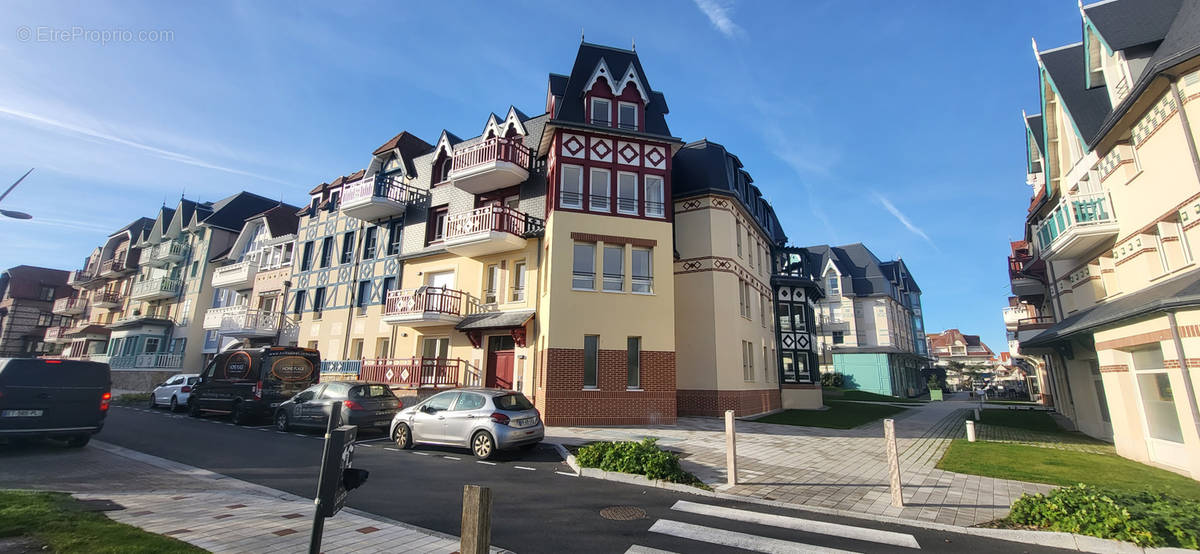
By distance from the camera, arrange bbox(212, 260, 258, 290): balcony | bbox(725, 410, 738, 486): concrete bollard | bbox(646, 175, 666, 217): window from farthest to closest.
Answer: bbox(212, 260, 258, 290): balcony < bbox(646, 175, 666, 217): window < bbox(725, 410, 738, 486): concrete bollard

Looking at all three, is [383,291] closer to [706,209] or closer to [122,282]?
[706,209]

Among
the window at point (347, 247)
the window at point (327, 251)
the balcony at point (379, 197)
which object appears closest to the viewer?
the balcony at point (379, 197)

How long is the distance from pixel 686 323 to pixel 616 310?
171 inches

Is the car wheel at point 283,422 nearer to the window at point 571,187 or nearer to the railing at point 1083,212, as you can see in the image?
the window at point 571,187

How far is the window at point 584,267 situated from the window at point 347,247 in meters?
15.5

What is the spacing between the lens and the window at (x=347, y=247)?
26.4 metres

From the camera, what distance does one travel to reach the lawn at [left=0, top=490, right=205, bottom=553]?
15.3 feet

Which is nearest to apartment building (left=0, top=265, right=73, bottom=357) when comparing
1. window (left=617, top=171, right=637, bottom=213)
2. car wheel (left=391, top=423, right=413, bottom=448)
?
car wheel (left=391, top=423, right=413, bottom=448)

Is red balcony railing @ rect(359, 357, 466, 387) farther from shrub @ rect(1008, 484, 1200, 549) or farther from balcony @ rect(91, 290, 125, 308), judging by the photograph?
balcony @ rect(91, 290, 125, 308)

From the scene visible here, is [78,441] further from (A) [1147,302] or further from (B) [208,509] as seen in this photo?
(A) [1147,302]

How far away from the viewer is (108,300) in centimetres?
4312

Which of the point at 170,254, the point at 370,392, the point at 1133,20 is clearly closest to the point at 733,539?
the point at 370,392

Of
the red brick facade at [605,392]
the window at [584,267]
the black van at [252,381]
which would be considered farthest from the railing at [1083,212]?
the black van at [252,381]

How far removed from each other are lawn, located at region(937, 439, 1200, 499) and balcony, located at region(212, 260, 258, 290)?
37.3 m
